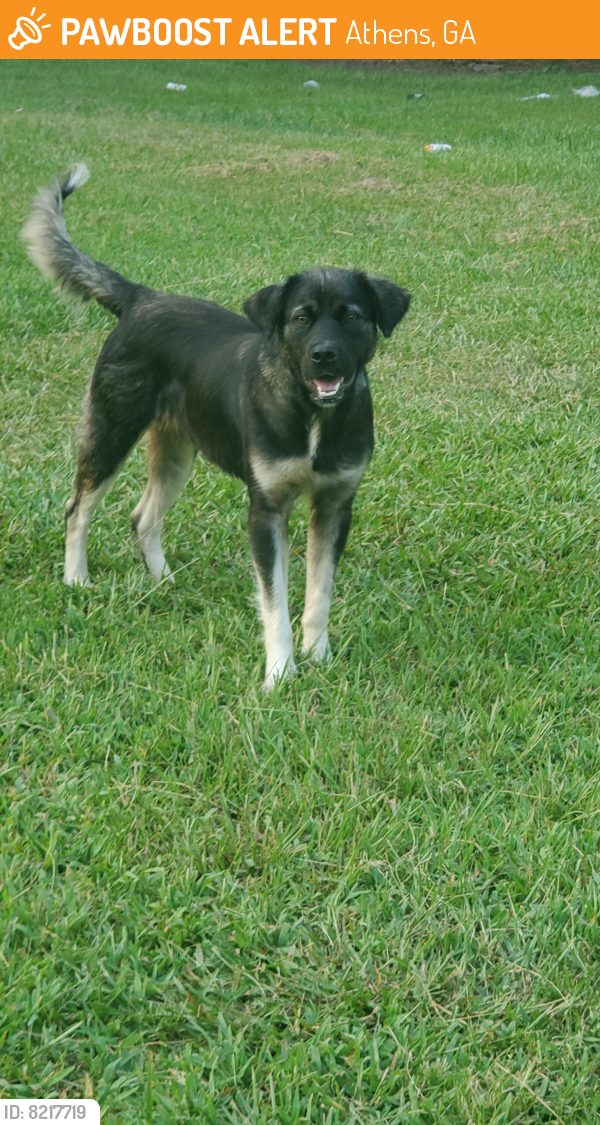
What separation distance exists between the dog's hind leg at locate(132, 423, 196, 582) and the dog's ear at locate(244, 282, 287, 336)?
97 cm

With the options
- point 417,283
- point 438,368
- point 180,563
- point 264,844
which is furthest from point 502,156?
point 264,844

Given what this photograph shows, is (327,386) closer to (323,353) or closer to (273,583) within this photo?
(323,353)

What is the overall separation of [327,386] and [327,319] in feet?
0.84

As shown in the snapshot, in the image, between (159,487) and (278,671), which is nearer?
(278,671)

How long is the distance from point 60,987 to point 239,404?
2190mm

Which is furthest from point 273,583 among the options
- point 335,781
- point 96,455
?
point 96,455

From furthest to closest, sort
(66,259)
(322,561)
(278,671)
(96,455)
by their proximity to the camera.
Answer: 1. (66,259)
2. (96,455)
3. (322,561)
4. (278,671)

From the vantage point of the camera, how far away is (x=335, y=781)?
3.43m

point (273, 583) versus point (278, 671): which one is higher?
point (273, 583)

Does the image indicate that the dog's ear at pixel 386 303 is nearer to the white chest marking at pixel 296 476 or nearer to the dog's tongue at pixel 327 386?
the dog's tongue at pixel 327 386

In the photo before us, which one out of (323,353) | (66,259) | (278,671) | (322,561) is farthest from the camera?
(66,259)

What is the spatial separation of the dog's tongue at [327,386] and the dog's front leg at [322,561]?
48 cm

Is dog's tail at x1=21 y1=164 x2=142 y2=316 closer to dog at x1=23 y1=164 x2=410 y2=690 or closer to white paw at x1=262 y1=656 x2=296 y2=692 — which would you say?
dog at x1=23 y1=164 x2=410 y2=690

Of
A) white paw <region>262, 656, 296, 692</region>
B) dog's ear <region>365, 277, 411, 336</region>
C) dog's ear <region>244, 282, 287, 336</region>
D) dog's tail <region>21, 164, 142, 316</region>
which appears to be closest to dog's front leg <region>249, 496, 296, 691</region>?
white paw <region>262, 656, 296, 692</region>
